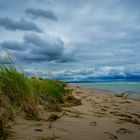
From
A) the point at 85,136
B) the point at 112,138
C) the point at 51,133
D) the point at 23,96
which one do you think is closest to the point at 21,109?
the point at 23,96

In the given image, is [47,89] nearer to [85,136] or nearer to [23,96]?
[23,96]

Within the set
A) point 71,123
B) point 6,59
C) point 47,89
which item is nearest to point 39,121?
point 71,123

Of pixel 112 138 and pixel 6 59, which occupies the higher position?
pixel 6 59

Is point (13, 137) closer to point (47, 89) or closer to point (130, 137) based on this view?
point (130, 137)

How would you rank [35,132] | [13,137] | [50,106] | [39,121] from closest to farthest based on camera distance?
[13,137] → [35,132] → [39,121] → [50,106]

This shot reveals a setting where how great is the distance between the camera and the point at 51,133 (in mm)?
2787

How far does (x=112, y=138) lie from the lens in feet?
9.21

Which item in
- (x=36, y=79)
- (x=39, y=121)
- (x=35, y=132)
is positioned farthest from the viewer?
(x=36, y=79)

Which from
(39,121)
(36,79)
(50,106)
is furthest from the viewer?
(36,79)

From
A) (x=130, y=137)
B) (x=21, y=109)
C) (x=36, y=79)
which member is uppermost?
(x=36, y=79)

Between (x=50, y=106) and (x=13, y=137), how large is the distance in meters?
1.98

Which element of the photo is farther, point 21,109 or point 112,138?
point 21,109

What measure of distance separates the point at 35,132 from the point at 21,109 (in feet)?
3.12

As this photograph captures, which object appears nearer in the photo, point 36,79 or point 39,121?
point 39,121
